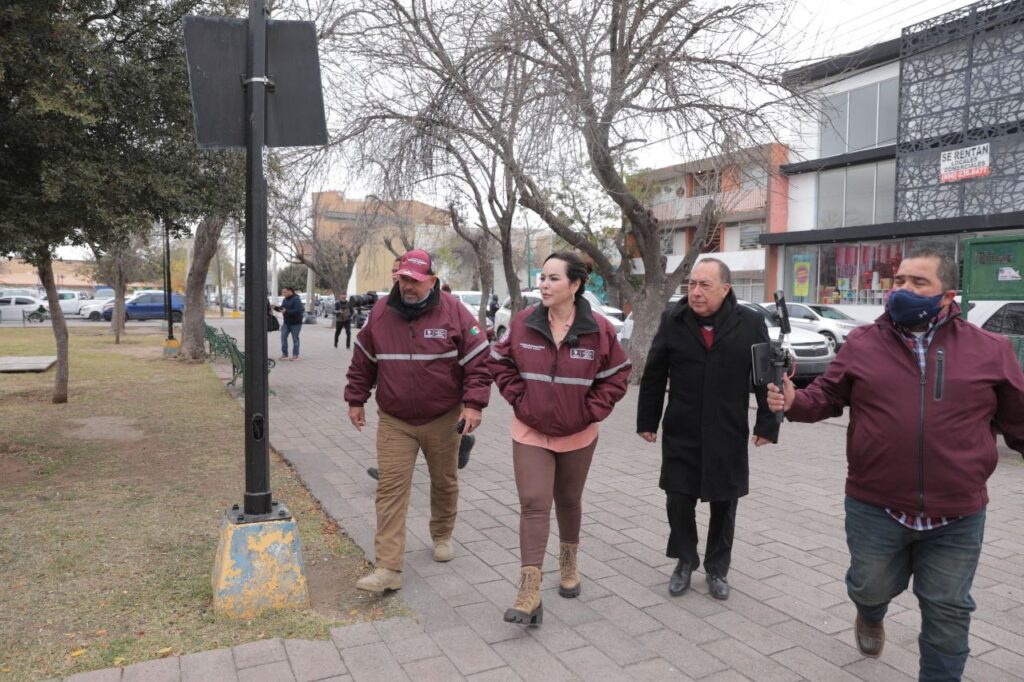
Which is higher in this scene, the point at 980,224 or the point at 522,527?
the point at 980,224

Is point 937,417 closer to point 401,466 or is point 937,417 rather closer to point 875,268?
point 401,466

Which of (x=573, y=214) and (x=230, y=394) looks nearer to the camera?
(x=230, y=394)

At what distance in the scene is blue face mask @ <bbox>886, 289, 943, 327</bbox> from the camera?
2812 millimetres

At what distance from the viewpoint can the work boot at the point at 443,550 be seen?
179 inches

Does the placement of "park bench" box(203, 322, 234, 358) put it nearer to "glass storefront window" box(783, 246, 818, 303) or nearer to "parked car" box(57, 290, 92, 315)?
"glass storefront window" box(783, 246, 818, 303)

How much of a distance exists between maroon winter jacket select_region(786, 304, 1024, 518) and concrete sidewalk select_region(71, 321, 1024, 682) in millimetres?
948

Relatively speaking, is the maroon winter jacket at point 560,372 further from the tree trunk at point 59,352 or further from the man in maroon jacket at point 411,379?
the tree trunk at point 59,352

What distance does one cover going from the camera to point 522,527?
12.3 feet

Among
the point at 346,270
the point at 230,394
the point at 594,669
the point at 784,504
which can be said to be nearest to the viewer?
the point at 594,669

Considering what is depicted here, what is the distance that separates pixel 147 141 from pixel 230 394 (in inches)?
245

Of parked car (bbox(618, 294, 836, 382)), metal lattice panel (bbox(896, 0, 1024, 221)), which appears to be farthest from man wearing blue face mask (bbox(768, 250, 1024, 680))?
metal lattice panel (bbox(896, 0, 1024, 221))

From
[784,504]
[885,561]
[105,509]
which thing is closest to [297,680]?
[885,561]

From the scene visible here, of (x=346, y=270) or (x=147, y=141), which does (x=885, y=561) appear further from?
(x=346, y=270)

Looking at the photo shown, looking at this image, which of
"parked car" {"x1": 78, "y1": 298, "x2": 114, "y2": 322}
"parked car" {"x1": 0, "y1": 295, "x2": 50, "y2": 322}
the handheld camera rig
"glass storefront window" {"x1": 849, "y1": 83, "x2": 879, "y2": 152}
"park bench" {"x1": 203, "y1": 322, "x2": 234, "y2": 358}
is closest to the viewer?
the handheld camera rig
